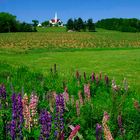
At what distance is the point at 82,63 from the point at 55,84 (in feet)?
26.3

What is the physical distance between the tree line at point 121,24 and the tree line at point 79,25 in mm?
9938

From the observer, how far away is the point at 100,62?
60.7 ft

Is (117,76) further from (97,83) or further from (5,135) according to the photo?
(5,135)

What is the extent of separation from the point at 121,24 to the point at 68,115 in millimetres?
143872

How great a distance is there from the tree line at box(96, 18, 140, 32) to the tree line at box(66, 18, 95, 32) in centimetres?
994

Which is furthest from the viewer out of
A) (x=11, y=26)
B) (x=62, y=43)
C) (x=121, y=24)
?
(x=121, y=24)

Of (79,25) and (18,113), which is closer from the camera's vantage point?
(18,113)

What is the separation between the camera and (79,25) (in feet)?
426

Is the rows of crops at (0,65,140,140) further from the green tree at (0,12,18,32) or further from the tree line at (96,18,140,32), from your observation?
the tree line at (96,18,140,32)

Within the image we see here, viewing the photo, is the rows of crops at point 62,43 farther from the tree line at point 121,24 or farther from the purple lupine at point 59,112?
the tree line at point 121,24

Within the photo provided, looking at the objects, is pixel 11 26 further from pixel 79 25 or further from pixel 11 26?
pixel 79 25

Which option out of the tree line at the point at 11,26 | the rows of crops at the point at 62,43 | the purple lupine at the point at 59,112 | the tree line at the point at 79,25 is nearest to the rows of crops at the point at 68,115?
the purple lupine at the point at 59,112

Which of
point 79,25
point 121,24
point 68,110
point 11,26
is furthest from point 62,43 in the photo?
point 121,24

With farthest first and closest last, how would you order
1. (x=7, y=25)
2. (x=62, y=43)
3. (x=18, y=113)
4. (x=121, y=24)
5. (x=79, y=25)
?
1. (x=121, y=24)
2. (x=79, y=25)
3. (x=7, y=25)
4. (x=62, y=43)
5. (x=18, y=113)
